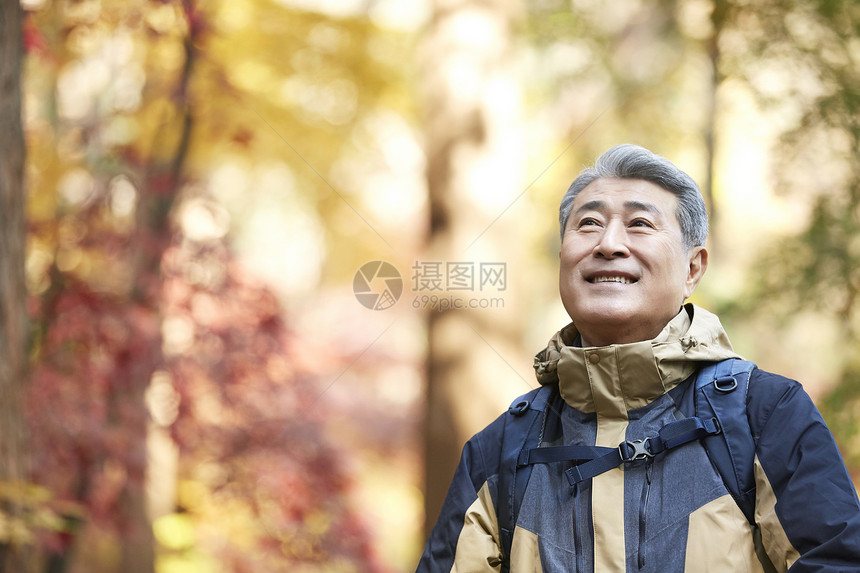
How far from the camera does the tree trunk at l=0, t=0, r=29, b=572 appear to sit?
293 centimetres

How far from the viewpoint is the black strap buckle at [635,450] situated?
1.24m

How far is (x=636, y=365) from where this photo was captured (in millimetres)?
1266

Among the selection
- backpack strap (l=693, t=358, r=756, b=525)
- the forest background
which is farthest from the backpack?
the forest background

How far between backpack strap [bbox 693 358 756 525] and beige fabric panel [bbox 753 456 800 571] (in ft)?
0.06

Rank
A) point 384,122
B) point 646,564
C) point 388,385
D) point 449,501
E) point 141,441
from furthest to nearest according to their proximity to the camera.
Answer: point 388,385 < point 384,122 < point 141,441 < point 449,501 < point 646,564

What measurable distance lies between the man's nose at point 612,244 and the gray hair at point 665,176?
0.11 metres

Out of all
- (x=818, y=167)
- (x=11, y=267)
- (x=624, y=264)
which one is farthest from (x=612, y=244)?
(x=818, y=167)

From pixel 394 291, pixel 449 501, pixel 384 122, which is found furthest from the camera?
pixel 384 122

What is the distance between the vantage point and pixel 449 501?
4.58 ft

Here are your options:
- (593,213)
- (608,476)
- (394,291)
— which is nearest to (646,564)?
(608,476)

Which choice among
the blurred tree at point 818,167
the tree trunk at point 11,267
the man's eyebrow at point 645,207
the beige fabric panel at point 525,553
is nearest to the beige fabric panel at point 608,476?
the beige fabric panel at point 525,553

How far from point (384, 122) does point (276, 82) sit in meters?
1.62

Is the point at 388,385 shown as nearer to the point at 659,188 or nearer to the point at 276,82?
the point at 276,82

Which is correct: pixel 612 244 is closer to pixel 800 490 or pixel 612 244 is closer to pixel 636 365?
pixel 636 365
